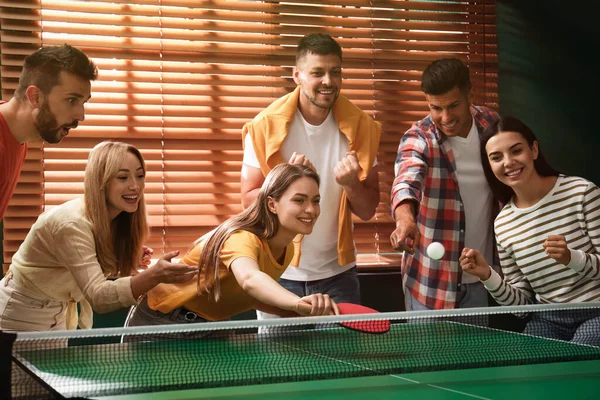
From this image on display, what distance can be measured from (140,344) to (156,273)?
25 cm

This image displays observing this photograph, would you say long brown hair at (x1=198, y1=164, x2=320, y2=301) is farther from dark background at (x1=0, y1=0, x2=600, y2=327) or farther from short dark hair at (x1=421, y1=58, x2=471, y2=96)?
dark background at (x1=0, y1=0, x2=600, y2=327)

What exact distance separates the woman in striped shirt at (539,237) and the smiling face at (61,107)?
5.27 ft

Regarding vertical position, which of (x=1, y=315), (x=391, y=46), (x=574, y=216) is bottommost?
(x=1, y=315)

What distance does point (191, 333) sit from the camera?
280 cm

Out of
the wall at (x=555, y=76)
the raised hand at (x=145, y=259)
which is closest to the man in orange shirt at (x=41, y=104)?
the raised hand at (x=145, y=259)

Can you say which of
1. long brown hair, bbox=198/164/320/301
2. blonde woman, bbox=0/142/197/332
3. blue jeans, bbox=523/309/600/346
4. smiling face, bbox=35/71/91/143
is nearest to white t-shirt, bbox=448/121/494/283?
blue jeans, bbox=523/309/600/346

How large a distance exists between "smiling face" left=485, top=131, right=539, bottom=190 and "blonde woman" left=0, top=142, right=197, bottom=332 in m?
1.36

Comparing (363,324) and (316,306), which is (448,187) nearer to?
(363,324)

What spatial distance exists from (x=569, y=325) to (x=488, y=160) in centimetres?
84

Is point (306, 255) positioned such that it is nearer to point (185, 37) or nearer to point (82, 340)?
point (82, 340)

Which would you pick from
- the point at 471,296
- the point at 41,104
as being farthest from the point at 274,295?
the point at 471,296

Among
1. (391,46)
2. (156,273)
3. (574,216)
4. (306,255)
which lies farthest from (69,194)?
(574,216)

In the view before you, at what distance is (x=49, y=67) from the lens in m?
3.01

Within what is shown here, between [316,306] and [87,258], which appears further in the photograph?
[87,258]
